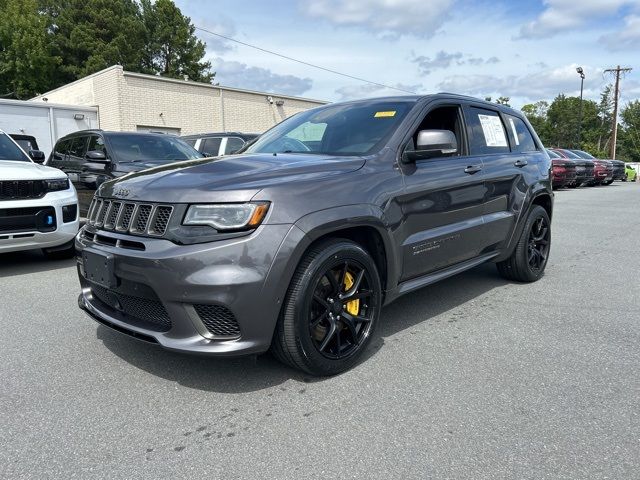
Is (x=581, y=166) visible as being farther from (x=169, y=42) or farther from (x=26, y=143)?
(x=169, y=42)

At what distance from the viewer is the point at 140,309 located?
2.94m

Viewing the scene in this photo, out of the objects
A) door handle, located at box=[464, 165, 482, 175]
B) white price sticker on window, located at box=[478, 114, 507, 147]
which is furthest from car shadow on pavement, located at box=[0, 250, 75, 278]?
white price sticker on window, located at box=[478, 114, 507, 147]

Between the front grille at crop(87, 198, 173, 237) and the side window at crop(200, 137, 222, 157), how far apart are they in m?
8.72

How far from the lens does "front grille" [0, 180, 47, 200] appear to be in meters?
5.48

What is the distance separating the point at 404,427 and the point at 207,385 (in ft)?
3.86

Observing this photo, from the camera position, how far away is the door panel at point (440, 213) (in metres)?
3.58

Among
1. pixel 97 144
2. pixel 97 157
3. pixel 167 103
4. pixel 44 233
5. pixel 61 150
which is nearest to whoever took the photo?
pixel 44 233

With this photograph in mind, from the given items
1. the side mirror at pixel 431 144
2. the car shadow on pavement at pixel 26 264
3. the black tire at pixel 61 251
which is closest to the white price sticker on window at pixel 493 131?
the side mirror at pixel 431 144

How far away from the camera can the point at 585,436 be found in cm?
251

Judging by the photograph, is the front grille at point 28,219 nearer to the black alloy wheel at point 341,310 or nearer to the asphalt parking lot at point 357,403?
the asphalt parking lot at point 357,403

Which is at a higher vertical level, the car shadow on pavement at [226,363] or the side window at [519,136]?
the side window at [519,136]

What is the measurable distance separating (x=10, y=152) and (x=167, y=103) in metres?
15.7

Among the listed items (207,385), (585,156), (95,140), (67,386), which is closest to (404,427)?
(207,385)

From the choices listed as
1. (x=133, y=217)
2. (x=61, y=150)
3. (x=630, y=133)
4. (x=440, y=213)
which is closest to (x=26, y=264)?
(x=61, y=150)
